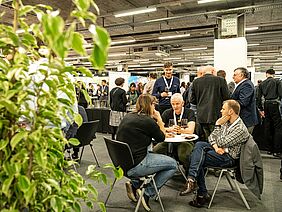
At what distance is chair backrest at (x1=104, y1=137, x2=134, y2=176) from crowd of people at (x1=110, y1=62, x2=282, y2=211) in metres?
0.10

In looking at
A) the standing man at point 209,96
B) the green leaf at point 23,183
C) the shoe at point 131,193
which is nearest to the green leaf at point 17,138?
the green leaf at point 23,183

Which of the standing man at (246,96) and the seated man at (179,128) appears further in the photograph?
the standing man at (246,96)

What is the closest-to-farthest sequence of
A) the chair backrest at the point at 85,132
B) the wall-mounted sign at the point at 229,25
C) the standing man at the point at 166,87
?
the chair backrest at the point at 85,132 → the standing man at the point at 166,87 → the wall-mounted sign at the point at 229,25

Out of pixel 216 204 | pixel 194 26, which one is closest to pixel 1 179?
pixel 216 204

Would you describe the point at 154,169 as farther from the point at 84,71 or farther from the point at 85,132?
the point at 84,71

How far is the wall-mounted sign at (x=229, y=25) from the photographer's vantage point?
255 inches

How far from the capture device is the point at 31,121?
966 millimetres

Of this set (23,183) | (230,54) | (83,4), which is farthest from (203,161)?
(230,54)

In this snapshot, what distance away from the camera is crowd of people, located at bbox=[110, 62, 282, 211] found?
2.58m

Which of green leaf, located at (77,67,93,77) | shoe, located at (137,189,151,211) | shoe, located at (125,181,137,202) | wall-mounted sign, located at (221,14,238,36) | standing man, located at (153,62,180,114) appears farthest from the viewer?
wall-mounted sign, located at (221,14,238,36)

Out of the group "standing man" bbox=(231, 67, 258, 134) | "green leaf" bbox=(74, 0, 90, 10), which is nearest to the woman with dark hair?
"standing man" bbox=(231, 67, 258, 134)

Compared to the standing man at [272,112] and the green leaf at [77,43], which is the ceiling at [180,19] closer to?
the standing man at [272,112]

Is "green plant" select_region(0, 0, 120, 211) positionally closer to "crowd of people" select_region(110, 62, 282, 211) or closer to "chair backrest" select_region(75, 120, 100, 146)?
"crowd of people" select_region(110, 62, 282, 211)

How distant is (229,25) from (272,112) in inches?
103
